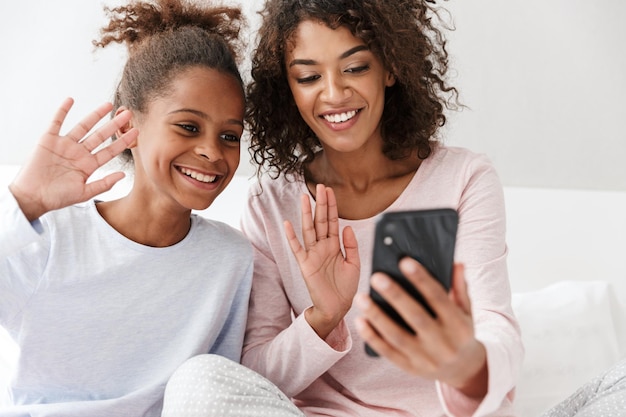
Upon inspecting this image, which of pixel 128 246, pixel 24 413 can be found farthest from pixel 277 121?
pixel 24 413

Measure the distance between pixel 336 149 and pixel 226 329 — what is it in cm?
36

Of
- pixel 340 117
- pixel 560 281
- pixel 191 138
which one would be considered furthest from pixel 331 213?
pixel 560 281

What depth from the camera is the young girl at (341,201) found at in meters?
1.17

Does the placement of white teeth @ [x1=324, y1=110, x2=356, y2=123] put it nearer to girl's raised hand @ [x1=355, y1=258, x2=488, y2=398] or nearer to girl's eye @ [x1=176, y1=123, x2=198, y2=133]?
girl's eye @ [x1=176, y1=123, x2=198, y2=133]

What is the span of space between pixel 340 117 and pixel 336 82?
2.3 inches

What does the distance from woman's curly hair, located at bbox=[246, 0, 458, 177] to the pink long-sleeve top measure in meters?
0.06

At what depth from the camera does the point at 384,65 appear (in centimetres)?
132

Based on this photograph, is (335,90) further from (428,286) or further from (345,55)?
(428,286)

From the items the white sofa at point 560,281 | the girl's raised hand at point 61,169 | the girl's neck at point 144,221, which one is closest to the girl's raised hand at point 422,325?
the girl's raised hand at point 61,169

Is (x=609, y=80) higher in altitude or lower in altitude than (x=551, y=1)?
lower

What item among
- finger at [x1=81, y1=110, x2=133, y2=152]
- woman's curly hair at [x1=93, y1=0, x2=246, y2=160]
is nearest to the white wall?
woman's curly hair at [x1=93, y1=0, x2=246, y2=160]

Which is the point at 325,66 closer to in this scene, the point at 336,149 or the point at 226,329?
the point at 336,149

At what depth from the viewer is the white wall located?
6.86 feet

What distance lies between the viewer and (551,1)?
2092 mm
